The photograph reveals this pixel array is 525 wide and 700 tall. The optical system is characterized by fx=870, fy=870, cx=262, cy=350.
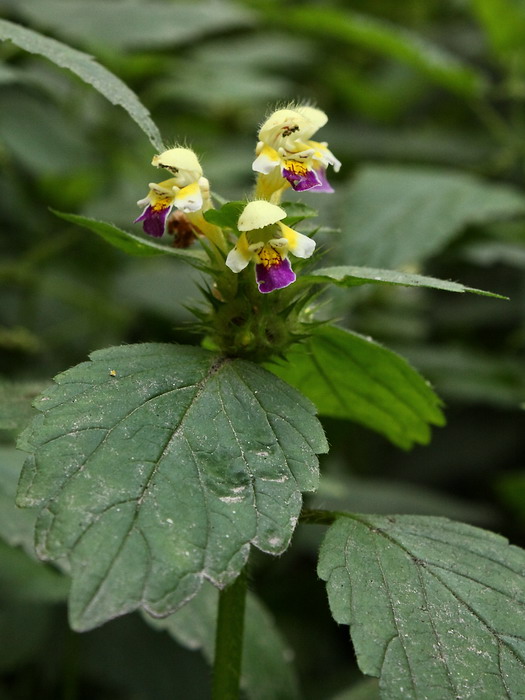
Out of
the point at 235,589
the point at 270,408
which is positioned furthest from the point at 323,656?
the point at 270,408

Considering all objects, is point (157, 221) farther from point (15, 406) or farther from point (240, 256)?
point (15, 406)

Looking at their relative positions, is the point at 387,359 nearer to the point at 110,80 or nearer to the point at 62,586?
the point at 110,80

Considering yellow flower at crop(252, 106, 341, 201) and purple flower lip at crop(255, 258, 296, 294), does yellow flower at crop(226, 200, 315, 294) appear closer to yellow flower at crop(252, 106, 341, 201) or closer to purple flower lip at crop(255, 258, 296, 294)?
purple flower lip at crop(255, 258, 296, 294)

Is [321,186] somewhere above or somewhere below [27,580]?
above

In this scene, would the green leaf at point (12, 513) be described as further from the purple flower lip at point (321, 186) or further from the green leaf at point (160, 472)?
the purple flower lip at point (321, 186)

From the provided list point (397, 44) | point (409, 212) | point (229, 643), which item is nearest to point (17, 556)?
point (229, 643)

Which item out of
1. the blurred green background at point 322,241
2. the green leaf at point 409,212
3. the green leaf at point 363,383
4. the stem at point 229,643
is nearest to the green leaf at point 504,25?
the blurred green background at point 322,241

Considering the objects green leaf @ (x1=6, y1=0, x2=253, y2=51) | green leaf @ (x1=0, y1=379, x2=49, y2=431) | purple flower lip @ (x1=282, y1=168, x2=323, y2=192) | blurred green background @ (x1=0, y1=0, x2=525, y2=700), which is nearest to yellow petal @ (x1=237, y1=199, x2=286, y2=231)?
purple flower lip @ (x1=282, y1=168, x2=323, y2=192)
